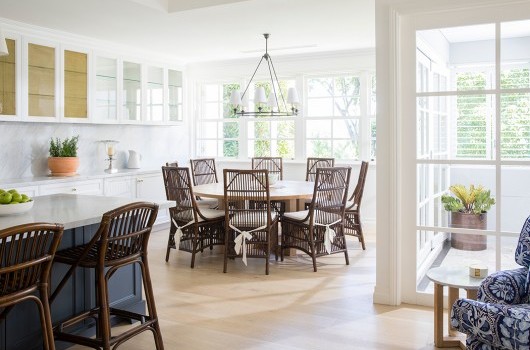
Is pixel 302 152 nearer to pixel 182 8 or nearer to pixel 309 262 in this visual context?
pixel 309 262

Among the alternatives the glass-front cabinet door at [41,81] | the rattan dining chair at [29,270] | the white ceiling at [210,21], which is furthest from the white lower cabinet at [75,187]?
the rattan dining chair at [29,270]

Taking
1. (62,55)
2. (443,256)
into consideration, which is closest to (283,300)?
(443,256)

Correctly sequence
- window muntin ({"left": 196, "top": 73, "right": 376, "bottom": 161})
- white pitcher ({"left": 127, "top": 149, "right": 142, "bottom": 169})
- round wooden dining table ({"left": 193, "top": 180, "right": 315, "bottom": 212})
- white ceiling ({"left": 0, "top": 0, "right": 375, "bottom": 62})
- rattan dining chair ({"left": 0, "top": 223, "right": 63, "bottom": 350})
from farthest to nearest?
window muntin ({"left": 196, "top": 73, "right": 376, "bottom": 161}) → white pitcher ({"left": 127, "top": 149, "right": 142, "bottom": 169}) → round wooden dining table ({"left": 193, "top": 180, "right": 315, "bottom": 212}) → white ceiling ({"left": 0, "top": 0, "right": 375, "bottom": 62}) → rattan dining chair ({"left": 0, "top": 223, "right": 63, "bottom": 350})

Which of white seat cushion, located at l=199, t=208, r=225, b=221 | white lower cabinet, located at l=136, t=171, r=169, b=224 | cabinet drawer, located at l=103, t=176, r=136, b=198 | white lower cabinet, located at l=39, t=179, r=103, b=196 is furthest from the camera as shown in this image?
white lower cabinet, located at l=136, t=171, r=169, b=224

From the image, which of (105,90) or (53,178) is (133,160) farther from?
(53,178)

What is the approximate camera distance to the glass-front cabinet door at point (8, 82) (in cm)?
497

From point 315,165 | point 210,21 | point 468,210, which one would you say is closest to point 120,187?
point 210,21

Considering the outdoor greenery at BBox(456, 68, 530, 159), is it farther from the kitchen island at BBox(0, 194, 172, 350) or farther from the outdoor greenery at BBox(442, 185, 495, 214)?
the kitchen island at BBox(0, 194, 172, 350)

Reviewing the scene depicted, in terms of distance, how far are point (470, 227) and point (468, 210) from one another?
0.39 ft

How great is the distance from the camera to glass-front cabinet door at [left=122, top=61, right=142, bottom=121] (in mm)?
6453

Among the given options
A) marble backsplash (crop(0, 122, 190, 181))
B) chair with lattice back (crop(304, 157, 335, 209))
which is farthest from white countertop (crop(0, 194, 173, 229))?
chair with lattice back (crop(304, 157, 335, 209))

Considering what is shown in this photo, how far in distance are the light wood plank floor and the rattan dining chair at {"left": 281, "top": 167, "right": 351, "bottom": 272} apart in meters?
0.18

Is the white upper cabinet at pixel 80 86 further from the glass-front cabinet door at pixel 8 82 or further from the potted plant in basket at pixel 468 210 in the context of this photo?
the potted plant in basket at pixel 468 210

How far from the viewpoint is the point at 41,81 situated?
536 centimetres
